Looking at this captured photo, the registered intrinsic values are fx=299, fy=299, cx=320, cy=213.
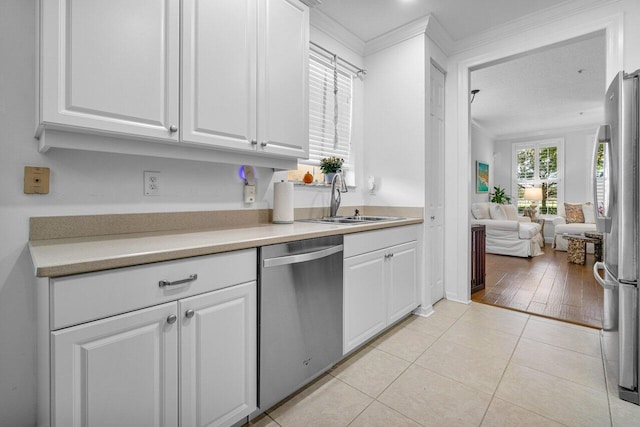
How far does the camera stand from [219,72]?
1517 mm

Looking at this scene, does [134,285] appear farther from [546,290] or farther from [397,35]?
[546,290]

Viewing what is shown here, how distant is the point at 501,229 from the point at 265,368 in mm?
5512

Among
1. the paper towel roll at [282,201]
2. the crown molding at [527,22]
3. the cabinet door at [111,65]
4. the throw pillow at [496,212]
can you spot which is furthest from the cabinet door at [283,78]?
the throw pillow at [496,212]

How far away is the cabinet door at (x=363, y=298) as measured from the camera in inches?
74.2

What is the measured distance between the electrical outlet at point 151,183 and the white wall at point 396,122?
201cm

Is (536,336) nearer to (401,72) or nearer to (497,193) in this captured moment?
(401,72)

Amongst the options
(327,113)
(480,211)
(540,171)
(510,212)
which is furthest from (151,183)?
(540,171)

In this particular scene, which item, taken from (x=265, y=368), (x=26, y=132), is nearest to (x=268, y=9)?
(x=26, y=132)

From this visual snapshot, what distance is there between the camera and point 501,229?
5531 millimetres

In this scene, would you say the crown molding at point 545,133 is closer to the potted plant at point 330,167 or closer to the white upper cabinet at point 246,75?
the potted plant at point 330,167

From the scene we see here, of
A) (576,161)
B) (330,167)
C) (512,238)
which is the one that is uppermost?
(576,161)

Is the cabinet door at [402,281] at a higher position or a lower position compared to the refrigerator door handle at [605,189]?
lower

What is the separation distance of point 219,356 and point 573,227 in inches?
272

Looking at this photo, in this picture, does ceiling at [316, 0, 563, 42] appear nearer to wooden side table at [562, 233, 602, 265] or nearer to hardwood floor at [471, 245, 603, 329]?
hardwood floor at [471, 245, 603, 329]
